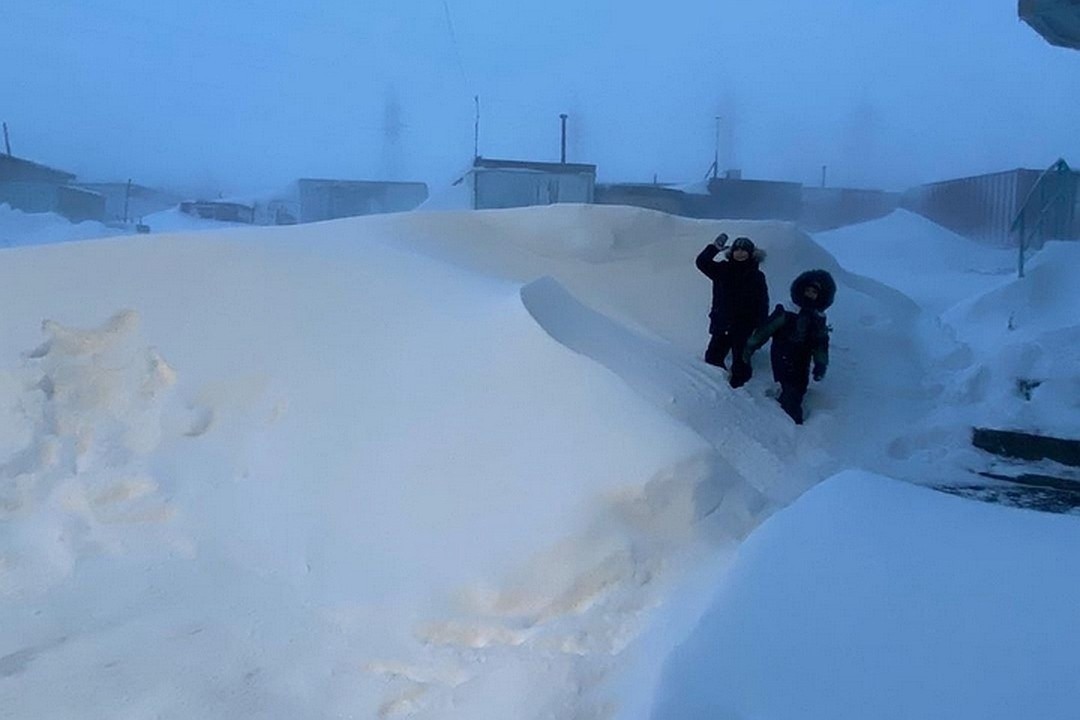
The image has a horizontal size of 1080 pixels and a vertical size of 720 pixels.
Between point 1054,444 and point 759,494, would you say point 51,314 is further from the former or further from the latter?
point 1054,444

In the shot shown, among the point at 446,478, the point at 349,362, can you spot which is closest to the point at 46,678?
the point at 446,478

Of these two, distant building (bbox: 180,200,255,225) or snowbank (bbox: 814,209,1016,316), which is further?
distant building (bbox: 180,200,255,225)

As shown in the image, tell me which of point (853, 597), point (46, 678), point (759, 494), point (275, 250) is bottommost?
point (46, 678)

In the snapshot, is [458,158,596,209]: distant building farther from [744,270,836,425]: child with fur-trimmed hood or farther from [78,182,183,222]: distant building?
[78,182,183,222]: distant building

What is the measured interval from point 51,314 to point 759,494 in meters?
4.13

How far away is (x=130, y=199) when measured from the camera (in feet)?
109

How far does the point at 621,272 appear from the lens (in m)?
7.37

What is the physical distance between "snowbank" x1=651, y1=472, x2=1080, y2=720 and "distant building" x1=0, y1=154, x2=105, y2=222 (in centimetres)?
2592

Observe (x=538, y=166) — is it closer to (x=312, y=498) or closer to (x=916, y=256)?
(x=916, y=256)

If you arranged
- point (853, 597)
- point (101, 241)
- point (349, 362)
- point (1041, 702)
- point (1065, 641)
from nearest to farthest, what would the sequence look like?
point (1041, 702), point (1065, 641), point (853, 597), point (349, 362), point (101, 241)

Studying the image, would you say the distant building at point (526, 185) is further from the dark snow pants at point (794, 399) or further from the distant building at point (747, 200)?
the dark snow pants at point (794, 399)

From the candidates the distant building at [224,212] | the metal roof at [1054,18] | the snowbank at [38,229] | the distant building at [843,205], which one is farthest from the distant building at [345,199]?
the metal roof at [1054,18]

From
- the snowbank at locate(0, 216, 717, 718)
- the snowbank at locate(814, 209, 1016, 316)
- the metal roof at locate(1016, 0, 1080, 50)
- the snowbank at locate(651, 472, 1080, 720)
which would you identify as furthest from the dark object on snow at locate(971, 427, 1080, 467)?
the snowbank at locate(814, 209, 1016, 316)

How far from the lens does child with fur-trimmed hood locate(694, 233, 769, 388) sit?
224 inches
